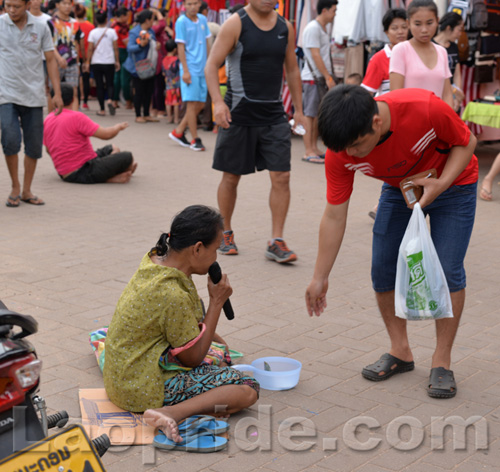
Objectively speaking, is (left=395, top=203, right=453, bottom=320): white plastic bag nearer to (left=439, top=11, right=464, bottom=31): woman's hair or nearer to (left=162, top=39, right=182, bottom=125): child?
(left=439, top=11, right=464, bottom=31): woman's hair

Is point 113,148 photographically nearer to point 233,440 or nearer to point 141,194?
point 141,194

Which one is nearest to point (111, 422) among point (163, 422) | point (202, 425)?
point (163, 422)

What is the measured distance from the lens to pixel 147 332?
11.0 ft

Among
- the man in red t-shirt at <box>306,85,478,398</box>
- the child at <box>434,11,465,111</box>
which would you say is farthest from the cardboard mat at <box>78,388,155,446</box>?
the child at <box>434,11,465,111</box>

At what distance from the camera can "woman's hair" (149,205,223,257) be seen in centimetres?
338

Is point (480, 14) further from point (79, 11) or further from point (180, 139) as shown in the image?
point (79, 11)

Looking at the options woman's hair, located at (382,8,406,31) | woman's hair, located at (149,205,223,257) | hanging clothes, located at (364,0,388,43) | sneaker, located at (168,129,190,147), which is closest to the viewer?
woman's hair, located at (149,205,223,257)

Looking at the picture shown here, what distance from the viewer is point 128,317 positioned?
334 cm

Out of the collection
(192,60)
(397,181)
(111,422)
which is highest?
(192,60)

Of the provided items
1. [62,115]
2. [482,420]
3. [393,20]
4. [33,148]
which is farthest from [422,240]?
[62,115]

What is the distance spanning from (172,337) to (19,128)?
4595 mm

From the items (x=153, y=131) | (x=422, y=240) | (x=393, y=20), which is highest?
(x=393, y=20)

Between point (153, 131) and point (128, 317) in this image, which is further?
point (153, 131)

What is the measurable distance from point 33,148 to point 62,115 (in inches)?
49.5
